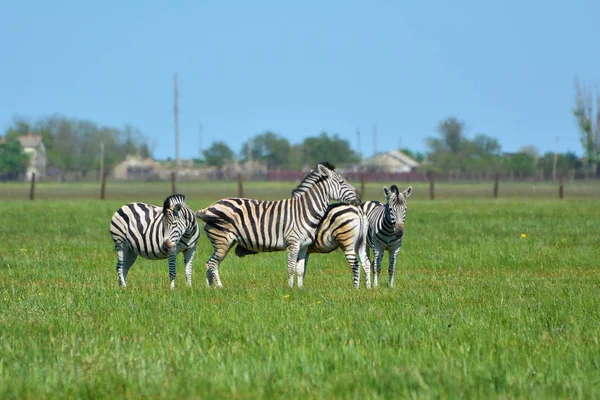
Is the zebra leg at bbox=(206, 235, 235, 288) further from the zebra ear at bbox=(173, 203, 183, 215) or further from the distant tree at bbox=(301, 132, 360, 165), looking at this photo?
the distant tree at bbox=(301, 132, 360, 165)

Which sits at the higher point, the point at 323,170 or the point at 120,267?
the point at 323,170

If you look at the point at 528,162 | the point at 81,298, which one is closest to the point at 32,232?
the point at 81,298

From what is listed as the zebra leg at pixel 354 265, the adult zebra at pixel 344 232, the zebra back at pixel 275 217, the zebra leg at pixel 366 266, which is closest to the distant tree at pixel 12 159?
the zebra back at pixel 275 217

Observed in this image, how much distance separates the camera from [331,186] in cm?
1487

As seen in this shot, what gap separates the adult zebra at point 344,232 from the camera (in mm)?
14500

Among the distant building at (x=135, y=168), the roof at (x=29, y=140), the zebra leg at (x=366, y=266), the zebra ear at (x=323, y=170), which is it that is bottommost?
the zebra leg at (x=366, y=266)

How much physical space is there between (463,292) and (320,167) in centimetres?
320

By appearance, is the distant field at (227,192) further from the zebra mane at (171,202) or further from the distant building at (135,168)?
the distant building at (135,168)

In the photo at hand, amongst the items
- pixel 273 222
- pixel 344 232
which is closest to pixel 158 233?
pixel 273 222

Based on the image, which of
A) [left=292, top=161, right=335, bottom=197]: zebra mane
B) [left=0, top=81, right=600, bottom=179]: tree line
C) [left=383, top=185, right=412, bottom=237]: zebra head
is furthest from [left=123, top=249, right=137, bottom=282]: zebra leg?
[left=0, top=81, right=600, bottom=179]: tree line

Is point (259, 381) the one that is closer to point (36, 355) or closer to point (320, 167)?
point (36, 355)

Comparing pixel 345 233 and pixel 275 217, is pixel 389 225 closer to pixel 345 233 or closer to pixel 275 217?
pixel 345 233

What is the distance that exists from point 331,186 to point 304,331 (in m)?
5.71

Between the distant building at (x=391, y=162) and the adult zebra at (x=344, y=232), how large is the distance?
468 feet
